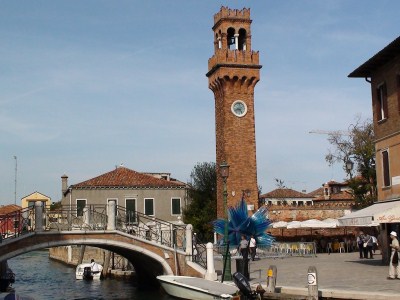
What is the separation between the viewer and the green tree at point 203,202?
4931 cm

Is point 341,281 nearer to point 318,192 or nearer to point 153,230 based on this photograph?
point 153,230

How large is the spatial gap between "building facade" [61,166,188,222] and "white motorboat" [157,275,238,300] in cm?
2876

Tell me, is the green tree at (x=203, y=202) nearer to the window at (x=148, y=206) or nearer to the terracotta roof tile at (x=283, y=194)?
the window at (x=148, y=206)

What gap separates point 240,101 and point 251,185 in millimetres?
5861

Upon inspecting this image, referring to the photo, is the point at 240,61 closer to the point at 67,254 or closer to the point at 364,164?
the point at 364,164

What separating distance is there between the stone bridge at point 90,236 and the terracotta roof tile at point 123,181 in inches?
1029

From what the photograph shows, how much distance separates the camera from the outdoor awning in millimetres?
21766

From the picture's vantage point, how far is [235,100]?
43.3 metres

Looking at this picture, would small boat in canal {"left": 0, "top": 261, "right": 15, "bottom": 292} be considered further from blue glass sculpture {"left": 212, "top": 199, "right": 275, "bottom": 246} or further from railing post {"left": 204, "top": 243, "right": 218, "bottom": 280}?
blue glass sculpture {"left": 212, "top": 199, "right": 275, "bottom": 246}

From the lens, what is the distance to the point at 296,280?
19.8 m

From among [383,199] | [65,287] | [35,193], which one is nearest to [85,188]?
[65,287]

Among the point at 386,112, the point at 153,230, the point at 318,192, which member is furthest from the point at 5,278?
the point at 318,192

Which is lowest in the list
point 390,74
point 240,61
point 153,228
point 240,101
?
point 153,228

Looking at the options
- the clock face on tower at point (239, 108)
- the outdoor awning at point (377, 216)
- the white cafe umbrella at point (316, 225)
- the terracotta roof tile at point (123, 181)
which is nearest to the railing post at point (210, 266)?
the outdoor awning at point (377, 216)
